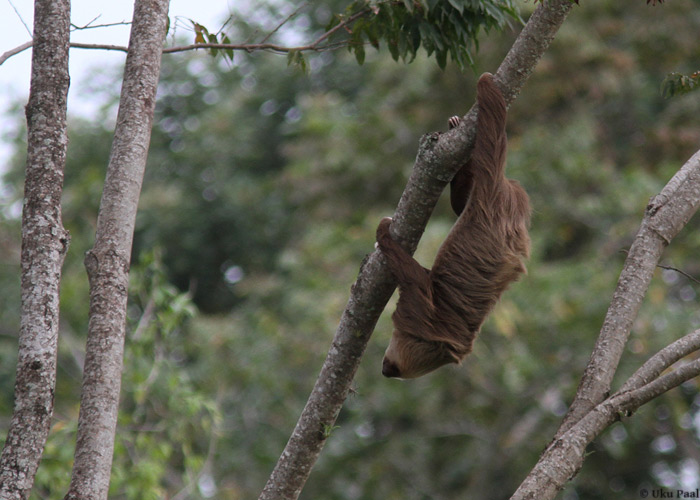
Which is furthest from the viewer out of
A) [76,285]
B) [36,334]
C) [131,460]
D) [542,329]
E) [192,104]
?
[192,104]

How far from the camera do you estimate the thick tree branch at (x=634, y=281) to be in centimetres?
365

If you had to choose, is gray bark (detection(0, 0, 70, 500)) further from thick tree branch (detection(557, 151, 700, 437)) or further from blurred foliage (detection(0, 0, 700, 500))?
blurred foliage (detection(0, 0, 700, 500))

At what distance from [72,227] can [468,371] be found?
906 cm

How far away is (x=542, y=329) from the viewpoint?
1026 cm

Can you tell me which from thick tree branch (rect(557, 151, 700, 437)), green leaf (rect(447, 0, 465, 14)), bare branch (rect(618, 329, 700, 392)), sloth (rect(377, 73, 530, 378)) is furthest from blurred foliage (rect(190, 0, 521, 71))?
bare branch (rect(618, 329, 700, 392))

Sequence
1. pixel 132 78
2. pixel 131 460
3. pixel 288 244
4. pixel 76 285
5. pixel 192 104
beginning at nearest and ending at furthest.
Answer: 1. pixel 132 78
2. pixel 131 460
3. pixel 76 285
4. pixel 288 244
5. pixel 192 104

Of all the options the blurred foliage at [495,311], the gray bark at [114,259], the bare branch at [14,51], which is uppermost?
the bare branch at [14,51]

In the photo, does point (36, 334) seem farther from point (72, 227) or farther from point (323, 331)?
point (72, 227)

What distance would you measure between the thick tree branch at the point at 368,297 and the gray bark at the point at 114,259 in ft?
3.21

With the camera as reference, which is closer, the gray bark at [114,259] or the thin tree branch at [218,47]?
the gray bark at [114,259]

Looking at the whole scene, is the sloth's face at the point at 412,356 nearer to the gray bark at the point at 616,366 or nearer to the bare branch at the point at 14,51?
the gray bark at the point at 616,366

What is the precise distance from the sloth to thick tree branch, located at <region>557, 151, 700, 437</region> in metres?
1.01

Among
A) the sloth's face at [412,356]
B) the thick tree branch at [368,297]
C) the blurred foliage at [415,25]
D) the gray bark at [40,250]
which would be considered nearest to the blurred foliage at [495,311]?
the sloth's face at [412,356]

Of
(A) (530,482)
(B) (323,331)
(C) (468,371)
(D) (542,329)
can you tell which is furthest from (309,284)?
(A) (530,482)
